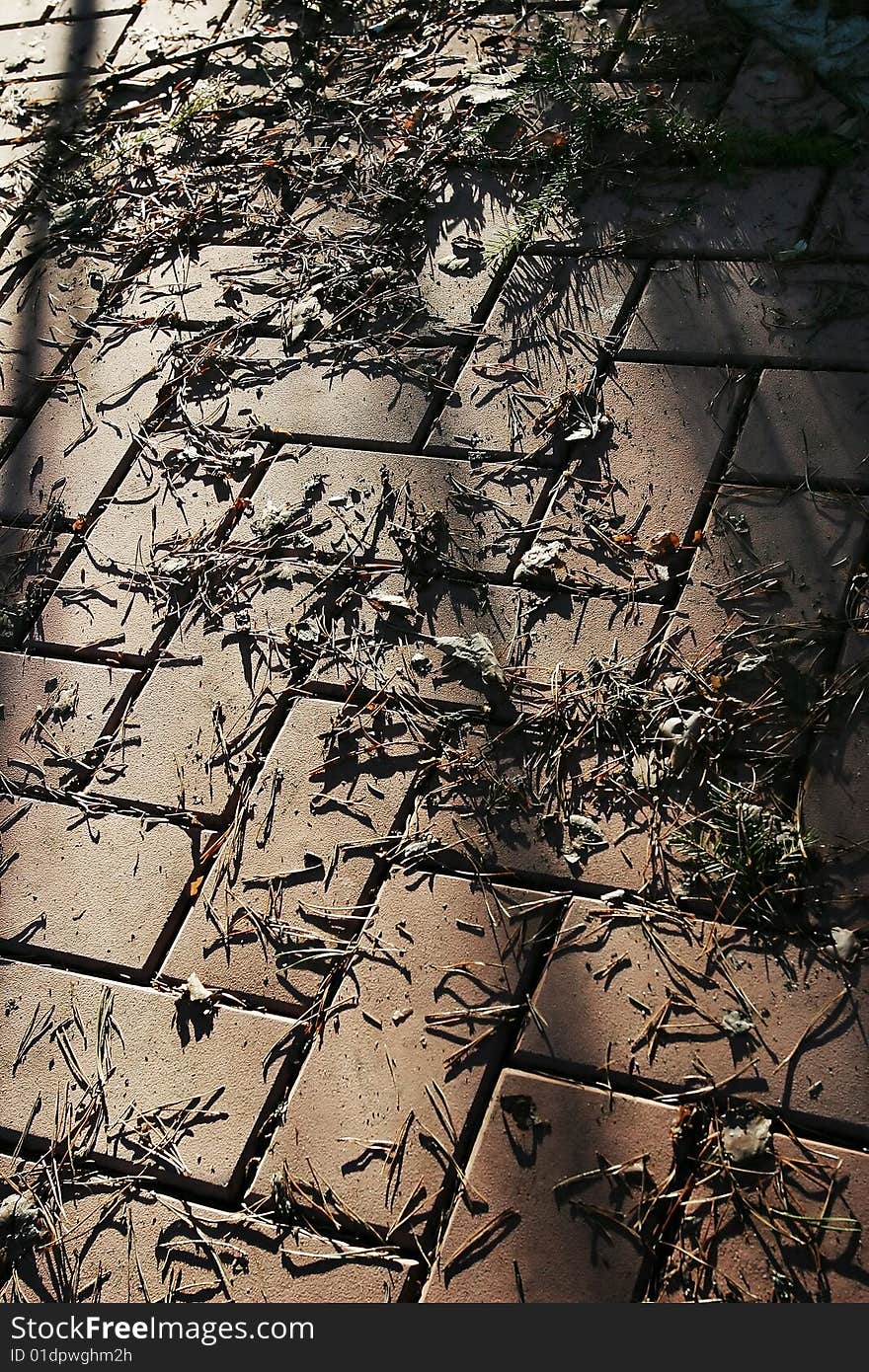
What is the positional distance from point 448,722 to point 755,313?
1.38 m

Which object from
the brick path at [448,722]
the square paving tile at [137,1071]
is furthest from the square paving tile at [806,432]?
the square paving tile at [137,1071]

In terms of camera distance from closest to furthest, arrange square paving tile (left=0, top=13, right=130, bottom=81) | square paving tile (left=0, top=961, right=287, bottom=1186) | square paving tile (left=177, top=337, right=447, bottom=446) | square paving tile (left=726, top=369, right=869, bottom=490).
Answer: square paving tile (left=0, top=961, right=287, bottom=1186) < square paving tile (left=726, top=369, right=869, bottom=490) < square paving tile (left=177, top=337, right=447, bottom=446) < square paving tile (left=0, top=13, right=130, bottom=81)

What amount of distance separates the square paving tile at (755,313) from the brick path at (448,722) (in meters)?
0.01

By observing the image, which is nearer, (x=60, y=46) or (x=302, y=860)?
(x=302, y=860)

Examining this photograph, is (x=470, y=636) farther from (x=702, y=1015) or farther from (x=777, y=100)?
(x=777, y=100)

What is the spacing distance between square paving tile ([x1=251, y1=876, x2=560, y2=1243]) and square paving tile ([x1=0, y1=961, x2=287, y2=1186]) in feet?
0.33

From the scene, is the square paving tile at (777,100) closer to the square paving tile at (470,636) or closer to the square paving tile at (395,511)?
the square paving tile at (395,511)

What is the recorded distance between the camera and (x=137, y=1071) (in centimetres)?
225

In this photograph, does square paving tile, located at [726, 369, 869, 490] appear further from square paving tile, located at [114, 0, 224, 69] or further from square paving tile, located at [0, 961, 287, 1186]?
square paving tile, located at [114, 0, 224, 69]

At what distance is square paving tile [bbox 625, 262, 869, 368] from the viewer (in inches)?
117

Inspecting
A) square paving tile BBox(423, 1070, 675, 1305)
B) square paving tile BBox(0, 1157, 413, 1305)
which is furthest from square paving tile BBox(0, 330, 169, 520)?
square paving tile BBox(423, 1070, 675, 1305)

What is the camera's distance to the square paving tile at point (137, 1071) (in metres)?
2.15

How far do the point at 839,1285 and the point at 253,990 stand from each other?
1.11m

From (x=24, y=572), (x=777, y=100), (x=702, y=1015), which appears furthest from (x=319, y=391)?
(x=702, y=1015)
